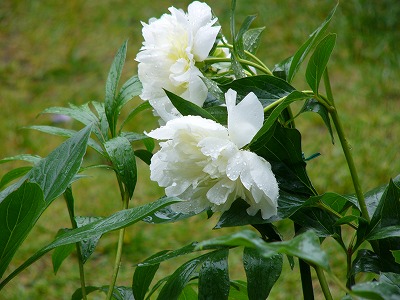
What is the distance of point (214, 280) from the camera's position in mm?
714

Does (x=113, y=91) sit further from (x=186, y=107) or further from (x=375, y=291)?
(x=375, y=291)

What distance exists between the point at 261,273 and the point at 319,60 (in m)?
0.23

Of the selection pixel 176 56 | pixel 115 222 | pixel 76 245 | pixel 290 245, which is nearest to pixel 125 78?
pixel 76 245

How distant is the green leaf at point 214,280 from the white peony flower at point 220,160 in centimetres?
8

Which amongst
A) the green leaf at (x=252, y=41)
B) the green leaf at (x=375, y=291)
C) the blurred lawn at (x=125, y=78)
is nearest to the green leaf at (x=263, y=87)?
the green leaf at (x=252, y=41)

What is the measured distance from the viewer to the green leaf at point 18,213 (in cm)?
68

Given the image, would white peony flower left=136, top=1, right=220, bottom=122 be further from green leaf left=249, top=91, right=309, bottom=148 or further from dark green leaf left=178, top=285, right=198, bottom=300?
dark green leaf left=178, top=285, right=198, bottom=300

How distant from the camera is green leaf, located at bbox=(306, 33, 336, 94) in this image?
713mm

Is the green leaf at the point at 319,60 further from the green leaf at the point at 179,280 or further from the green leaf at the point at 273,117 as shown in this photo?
the green leaf at the point at 179,280

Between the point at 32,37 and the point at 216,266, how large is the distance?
2.99 meters

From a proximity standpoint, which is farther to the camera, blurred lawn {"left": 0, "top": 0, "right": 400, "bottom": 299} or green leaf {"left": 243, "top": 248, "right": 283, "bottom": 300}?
blurred lawn {"left": 0, "top": 0, "right": 400, "bottom": 299}

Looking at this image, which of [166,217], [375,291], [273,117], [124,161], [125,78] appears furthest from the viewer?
[125,78]

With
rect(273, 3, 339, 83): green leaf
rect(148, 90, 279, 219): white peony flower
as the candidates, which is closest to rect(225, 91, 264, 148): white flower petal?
rect(148, 90, 279, 219): white peony flower

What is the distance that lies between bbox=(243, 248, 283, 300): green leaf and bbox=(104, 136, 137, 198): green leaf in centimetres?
23
